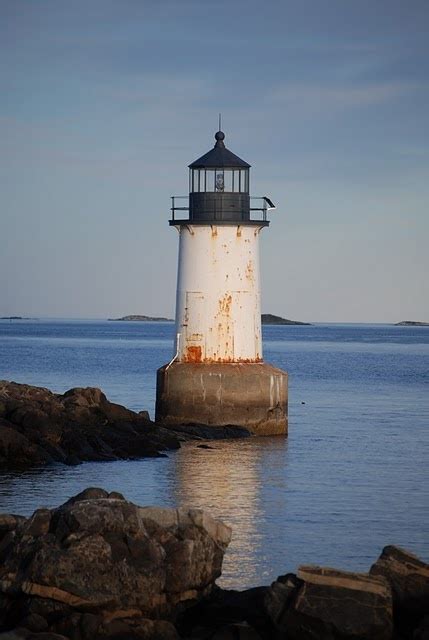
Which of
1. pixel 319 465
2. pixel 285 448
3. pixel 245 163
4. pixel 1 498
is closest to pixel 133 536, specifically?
pixel 1 498

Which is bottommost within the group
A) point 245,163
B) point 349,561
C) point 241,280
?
point 349,561

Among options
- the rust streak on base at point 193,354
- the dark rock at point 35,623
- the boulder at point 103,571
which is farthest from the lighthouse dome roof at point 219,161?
the dark rock at point 35,623

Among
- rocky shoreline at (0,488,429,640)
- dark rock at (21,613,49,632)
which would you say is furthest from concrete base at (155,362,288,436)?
dark rock at (21,613,49,632)

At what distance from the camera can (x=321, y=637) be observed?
31.7 ft

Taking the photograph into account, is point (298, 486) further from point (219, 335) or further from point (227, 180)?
point (227, 180)

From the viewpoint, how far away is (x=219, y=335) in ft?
74.1

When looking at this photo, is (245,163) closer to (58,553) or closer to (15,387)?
(15,387)

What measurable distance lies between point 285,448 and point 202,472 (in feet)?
11.7

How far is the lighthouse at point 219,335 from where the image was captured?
73.4 ft

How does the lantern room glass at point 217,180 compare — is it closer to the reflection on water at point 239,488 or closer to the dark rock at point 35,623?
the reflection on water at point 239,488

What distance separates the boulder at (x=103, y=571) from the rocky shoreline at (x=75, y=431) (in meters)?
8.69

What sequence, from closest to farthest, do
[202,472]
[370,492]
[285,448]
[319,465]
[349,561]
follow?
[349,561] → [370,492] → [202,472] → [319,465] → [285,448]

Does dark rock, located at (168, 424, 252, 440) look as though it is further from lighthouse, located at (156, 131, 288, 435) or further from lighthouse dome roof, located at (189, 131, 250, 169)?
lighthouse dome roof, located at (189, 131, 250, 169)

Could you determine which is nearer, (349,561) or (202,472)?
(349,561)
